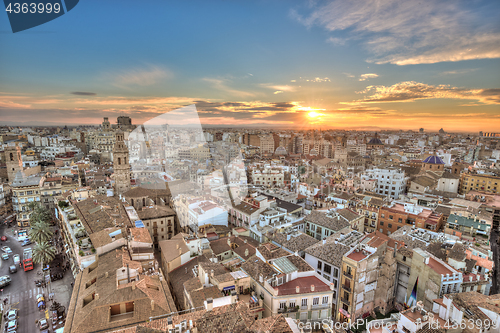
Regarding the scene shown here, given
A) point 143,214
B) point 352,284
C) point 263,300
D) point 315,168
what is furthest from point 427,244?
point 315,168

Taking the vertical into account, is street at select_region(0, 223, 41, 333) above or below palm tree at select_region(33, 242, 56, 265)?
below

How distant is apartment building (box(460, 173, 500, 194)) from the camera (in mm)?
33812

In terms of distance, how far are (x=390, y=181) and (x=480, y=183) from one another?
12150 mm

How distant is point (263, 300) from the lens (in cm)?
1226

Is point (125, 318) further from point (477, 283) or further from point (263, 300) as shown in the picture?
A: point (477, 283)

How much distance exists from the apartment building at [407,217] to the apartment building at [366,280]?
7.73 metres

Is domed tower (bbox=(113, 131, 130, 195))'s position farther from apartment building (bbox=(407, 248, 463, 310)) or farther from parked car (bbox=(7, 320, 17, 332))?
apartment building (bbox=(407, 248, 463, 310))

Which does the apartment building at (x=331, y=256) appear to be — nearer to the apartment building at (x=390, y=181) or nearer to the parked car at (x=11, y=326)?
the parked car at (x=11, y=326)

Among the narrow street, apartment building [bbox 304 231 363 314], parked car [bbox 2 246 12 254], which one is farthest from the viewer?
parked car [bbox 2 246 12 254]

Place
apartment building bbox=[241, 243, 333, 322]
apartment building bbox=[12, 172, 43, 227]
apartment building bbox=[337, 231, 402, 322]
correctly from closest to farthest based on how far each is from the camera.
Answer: apartment building bbox=[241, 243, 333, 322] < apartment building bbox=[337, 231, 402, 322] < apartment building bbox=[12, 172, 43, 227]

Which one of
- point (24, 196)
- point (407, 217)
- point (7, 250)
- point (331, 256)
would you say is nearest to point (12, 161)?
point (24, 196)

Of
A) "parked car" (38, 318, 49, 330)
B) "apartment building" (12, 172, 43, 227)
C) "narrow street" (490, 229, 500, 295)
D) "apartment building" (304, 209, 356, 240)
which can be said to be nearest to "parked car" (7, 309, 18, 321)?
"parked car" (38, 318, 49, 330)

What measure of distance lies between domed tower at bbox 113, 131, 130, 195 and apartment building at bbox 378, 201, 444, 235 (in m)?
27.6

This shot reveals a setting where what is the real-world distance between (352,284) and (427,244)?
6.89m
